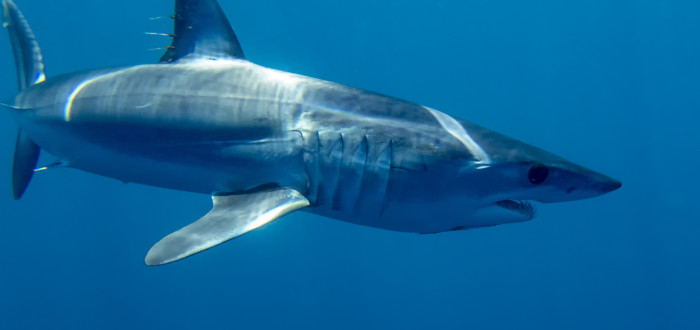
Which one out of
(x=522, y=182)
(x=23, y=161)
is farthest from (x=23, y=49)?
(x=522, y=182)

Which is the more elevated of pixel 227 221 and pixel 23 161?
pixel 227 221

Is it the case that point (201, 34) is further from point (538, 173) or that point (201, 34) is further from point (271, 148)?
point (538, 173)

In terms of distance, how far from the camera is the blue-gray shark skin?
2377 mm

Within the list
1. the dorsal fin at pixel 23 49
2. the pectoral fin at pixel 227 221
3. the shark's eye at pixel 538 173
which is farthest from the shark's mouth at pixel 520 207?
the dorsal fin at pixel 23 49

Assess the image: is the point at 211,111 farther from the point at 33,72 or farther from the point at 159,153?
the point at 33,72

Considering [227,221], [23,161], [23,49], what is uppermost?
[23,49]

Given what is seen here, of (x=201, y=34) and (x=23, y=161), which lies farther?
(x=23, y=161)

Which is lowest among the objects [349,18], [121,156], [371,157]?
[121,156]

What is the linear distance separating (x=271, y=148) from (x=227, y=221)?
0.56 meters

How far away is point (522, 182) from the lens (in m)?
2.32

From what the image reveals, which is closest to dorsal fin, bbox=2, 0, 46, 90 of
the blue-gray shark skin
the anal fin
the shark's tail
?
the shark's tail

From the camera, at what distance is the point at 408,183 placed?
8.02 ft

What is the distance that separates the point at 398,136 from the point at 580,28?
158 feet

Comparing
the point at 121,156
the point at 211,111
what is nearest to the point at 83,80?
the point at 121,156
